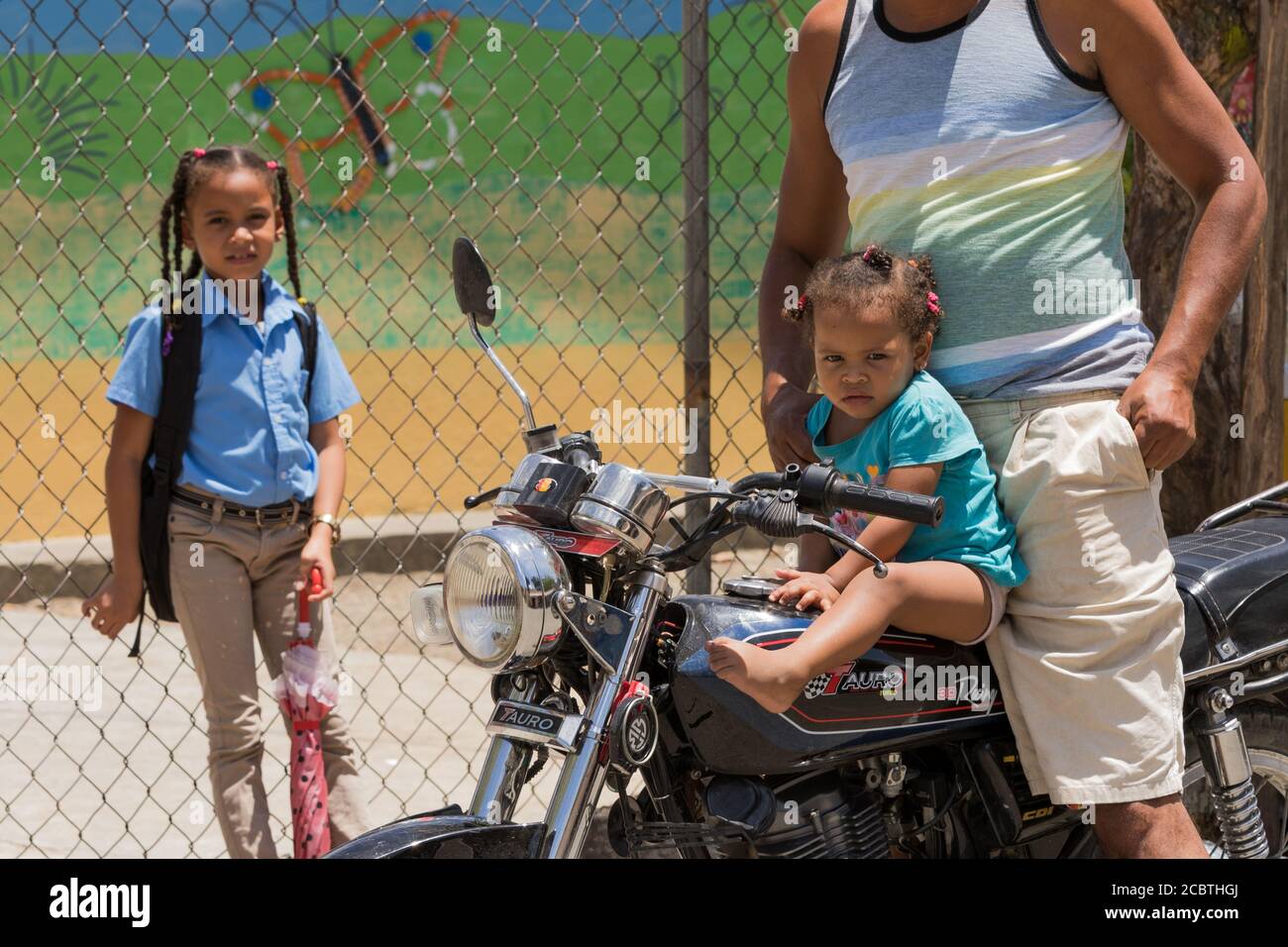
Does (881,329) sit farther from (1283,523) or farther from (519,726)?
(1283,523)

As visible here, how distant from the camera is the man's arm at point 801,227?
275 centimetres

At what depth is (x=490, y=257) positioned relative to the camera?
24.4ft

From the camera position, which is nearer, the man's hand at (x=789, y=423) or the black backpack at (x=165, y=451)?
the man's hand at (x=789, y=423)

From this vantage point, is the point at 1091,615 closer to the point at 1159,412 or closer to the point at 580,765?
the point at 1159,412

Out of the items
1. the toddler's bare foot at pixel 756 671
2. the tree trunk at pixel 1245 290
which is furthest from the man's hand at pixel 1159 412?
the tree trunk at pixel 1245 290

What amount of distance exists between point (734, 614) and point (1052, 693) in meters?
0.59

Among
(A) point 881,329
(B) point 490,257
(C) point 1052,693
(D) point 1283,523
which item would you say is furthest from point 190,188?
(B) point 490,257

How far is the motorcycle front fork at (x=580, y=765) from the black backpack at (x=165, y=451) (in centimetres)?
140

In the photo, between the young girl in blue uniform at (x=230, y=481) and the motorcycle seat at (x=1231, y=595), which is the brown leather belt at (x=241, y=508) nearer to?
the young girl in blue uniform at (x=230, y=481)

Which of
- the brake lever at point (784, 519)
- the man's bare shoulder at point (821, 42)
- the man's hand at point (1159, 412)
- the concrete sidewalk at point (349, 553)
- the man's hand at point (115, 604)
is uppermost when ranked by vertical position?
the man's bare shoulder at point (821, 42)

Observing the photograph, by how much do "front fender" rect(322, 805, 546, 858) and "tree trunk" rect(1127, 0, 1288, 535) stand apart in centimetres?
227

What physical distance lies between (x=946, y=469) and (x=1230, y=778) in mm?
844

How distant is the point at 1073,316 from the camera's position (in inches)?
99.1

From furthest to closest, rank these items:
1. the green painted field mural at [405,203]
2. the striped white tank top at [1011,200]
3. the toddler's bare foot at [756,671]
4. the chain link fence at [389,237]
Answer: the green painted field mural at [405,203] → the chain link fence at [389,237] → the striped white tank top at [1011,200] → the toddler's bare foot at [756,671]
